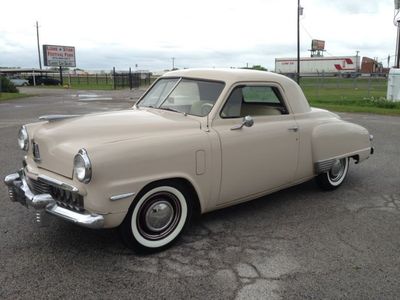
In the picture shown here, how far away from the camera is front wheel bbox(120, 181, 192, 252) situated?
352 centimetres

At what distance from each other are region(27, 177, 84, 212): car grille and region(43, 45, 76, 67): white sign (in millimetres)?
49307

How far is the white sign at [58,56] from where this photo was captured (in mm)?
49594

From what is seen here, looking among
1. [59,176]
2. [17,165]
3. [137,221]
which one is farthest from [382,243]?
[17,165]

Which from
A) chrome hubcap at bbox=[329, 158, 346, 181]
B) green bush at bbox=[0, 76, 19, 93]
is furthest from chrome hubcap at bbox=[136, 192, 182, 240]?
green bush at bbox=[0, 76, 19, 93]

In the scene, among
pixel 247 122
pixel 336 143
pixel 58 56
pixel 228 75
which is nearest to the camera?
pixel 247 122

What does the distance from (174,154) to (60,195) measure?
1029 millimetres

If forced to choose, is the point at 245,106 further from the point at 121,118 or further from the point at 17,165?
the point at 17,165

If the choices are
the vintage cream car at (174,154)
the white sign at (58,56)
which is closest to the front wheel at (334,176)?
the vintage cream car at (174,154)

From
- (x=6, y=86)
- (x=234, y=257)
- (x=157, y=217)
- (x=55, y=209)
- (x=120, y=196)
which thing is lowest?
(x=234, y=257)

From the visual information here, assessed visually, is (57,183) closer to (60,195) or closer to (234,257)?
(60,195)

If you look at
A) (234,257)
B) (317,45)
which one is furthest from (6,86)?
(317,45)

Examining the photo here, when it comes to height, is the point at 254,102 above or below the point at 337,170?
above

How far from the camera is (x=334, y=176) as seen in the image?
18.6 feet

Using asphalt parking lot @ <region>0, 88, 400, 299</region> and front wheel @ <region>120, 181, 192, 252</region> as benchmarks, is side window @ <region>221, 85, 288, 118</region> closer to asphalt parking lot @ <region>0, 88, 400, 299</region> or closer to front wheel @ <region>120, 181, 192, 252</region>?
front wheel @ <region>120, 181, 192, 252</region>
